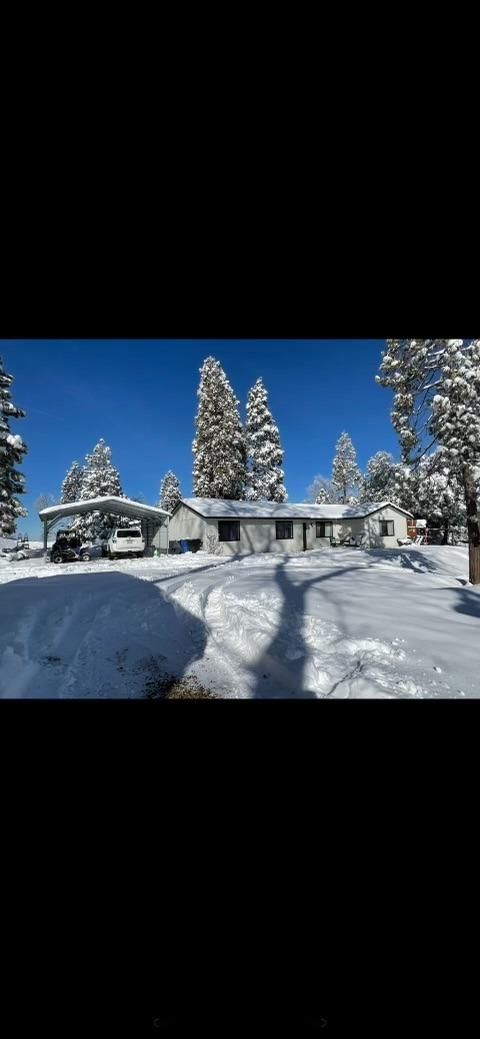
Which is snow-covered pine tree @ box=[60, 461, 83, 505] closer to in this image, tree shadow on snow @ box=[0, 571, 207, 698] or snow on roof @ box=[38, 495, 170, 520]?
snow on roof @ box=[38, 495, 170, 520]

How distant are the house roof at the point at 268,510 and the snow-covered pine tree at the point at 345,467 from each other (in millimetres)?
14500

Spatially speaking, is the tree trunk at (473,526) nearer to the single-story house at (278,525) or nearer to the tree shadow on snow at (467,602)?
the tree shadow on snow at (467,602)

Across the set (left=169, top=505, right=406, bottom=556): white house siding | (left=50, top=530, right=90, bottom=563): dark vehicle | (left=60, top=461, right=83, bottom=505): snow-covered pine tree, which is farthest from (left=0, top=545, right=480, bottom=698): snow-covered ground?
(left=60, top=461, right=83, bottom=505): snow-covered pine tree

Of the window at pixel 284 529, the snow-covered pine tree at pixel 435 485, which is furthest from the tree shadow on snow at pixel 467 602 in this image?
the window at pixel 284 529

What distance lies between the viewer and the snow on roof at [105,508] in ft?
50.8

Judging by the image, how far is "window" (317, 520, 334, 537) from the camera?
72.8 feet

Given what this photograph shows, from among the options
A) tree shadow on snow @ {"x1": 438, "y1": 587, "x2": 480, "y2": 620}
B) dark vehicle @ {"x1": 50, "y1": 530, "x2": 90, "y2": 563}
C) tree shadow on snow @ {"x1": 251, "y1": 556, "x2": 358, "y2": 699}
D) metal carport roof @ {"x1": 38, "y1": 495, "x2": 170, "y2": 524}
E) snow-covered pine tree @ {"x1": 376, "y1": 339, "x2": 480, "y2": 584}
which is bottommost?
tree shadow on snow @ {"x1": 251, "y1": 556, "x2": 358, "y2": 699}

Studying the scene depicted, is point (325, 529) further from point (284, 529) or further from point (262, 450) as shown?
point (262, 450)

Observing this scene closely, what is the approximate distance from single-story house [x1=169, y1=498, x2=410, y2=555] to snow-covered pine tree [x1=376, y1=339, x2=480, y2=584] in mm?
10570

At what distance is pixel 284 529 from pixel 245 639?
16.2 m
